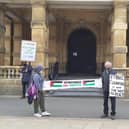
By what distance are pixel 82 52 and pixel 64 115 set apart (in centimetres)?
1765

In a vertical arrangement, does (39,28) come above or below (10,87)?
above

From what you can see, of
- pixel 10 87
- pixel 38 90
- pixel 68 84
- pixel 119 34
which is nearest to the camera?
pixel 38 90

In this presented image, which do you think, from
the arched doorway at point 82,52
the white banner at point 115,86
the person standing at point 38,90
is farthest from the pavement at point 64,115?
the arched doorway at point 82,52

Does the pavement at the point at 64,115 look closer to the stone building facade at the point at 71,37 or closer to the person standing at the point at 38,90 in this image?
the person standing at the point at 38,90

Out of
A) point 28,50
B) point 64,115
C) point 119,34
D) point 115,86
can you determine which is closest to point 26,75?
point 28,50

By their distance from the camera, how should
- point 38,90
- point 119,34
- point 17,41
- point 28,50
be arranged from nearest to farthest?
point 38,90 → point 28,50 → point 119,34 → point 17,41

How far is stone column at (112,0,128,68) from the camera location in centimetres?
2431

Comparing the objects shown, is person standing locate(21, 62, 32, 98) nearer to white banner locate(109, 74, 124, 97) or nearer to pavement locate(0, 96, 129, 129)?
pavement locate(0, 96, 129, 129)

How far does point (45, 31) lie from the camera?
25.3 metres

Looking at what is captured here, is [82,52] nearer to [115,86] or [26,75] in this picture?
[26,75]

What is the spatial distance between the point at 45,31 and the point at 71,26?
882 centimetres

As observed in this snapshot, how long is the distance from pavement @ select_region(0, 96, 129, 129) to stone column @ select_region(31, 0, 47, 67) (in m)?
2.53

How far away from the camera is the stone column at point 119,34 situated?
24312 millimetres

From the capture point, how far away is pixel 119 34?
24469 mm
